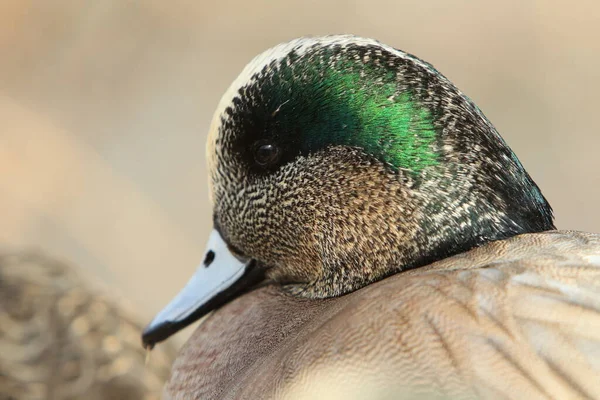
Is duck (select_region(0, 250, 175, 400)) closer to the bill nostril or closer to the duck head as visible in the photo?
the bill nostril

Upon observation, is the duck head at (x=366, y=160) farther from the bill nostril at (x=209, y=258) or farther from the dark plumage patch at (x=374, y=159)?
the bill nostril at (x=209, y=258)

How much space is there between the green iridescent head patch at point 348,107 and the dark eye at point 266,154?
0.03 metres

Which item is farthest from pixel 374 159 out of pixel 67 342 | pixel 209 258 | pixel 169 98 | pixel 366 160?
pixel 169 98

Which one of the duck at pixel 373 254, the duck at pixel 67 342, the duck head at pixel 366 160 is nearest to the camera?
the duck at pixel 373 254

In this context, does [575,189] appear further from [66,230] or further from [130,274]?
[66,230]

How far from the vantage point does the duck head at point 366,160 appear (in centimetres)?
118

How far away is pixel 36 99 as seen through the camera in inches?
139

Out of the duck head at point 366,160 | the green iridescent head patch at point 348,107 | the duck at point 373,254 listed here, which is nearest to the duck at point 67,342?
the duck at point 373,254

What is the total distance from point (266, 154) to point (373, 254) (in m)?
0.22

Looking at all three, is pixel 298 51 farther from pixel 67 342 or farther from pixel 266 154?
pixel 67 342

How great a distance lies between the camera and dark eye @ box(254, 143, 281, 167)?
126cm

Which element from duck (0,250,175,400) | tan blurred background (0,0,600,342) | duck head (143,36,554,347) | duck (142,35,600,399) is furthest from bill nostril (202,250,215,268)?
tan blurred background (0,0,600,342)

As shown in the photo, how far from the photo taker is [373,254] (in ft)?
4.02

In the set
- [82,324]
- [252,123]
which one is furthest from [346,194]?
[82,324]
